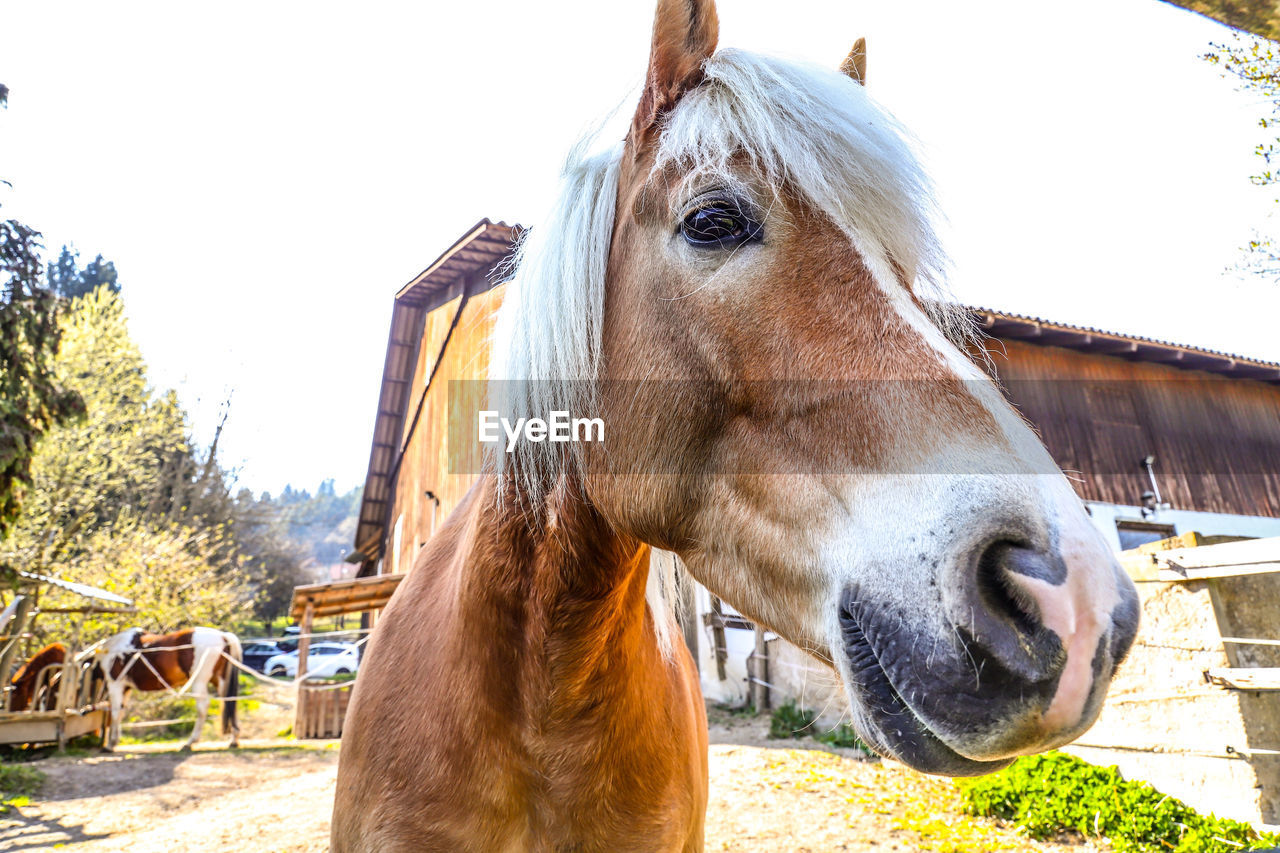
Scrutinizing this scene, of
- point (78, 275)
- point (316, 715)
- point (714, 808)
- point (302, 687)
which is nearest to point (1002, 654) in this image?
point (714, 808)

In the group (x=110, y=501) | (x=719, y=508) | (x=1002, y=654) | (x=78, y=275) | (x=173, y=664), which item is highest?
(x=78, y=275)

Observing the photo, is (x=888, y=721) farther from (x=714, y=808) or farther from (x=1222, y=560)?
(x=714, y=808)

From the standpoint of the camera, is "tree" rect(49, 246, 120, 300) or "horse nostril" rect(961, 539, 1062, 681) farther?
"tree" rect(49, 246, 120, 300)

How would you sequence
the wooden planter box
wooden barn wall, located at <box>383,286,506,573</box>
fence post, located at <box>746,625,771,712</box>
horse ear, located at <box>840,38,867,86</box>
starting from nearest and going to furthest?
horse ear, located at <box>840,38,867,86</box>
wooden barn wall, located at <box>383,286,506,573</box>
fence post, located at <box>746,625,771,712</box>
the wooden planter box

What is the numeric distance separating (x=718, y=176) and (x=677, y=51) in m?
0.40

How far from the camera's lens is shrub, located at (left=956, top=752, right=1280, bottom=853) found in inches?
161

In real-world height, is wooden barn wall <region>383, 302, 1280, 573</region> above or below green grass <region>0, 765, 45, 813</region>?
above

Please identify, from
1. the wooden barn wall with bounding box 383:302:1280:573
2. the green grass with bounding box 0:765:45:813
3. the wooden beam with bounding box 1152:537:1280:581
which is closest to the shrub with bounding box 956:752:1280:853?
the wooden beam with bounding box 1152:537:1280:581

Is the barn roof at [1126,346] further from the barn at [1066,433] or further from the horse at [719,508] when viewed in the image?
the horse at [719,508]

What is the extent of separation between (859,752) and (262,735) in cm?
1360

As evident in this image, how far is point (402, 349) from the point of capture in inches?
586

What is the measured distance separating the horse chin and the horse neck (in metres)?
0.75

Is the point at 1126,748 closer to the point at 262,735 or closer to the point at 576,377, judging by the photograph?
the point at 576,377

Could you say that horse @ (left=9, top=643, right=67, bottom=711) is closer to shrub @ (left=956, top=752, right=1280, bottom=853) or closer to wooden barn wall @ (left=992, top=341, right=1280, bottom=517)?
shrub @ (left=956, top=752, right=1280, bottom=853)
